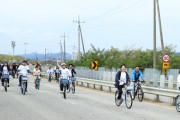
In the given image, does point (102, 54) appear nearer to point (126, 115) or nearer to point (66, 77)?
point (66, 77)

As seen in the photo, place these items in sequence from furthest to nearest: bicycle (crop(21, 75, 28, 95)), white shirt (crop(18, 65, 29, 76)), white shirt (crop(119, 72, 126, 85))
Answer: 1. white shirt (crop(18, 65, 29, 76))
2. bicycle (crop(21, 75, 28, 95))
3. white shirt (crop(119, 72, 126, 85))

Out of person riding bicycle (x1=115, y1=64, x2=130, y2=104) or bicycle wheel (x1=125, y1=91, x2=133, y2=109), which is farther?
person riding bicycle (x1=115, y1=64, x2=130, y2=104)

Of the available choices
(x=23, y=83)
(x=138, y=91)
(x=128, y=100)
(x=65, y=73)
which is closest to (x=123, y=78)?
(x=128, y=100)

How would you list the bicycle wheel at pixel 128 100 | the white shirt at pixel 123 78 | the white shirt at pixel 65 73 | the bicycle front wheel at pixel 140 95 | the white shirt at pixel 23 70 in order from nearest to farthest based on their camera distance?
1. the bicycle wheel at pixel 128 100
2. the white shirt at pixel 123 78
3. the bicycle front wheel at pixel 140 95
4. the white shirt at pixel 65 73
5. the white shirt at pixel 23 70

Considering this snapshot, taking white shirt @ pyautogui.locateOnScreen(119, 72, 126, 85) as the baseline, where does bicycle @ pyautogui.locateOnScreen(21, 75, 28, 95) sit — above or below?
below

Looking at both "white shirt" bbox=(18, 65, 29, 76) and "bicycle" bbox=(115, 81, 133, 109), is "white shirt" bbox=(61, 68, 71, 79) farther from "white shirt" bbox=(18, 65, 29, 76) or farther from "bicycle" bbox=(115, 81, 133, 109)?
"bicycle" bbox=(115, 81, 133, 109)

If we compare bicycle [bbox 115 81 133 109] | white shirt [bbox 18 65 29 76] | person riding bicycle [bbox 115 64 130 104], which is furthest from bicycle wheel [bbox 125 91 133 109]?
white shirt [bbox 18 65 29 76]

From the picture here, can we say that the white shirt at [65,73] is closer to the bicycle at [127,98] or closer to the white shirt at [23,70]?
the white shirt at [23,70]

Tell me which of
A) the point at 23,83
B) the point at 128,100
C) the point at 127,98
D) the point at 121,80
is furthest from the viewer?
the point at 23,83

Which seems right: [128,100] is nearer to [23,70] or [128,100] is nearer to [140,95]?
[140,95]

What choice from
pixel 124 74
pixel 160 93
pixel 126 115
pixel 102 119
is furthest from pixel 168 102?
pixel 102 119

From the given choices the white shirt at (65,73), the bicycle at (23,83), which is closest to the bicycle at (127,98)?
the white shirt at (65,73)

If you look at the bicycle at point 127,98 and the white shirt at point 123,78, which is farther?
the white shirt at point 123,78

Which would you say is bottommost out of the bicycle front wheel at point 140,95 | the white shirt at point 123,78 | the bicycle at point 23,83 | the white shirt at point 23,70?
the bicycle front wheel at point 140,95
